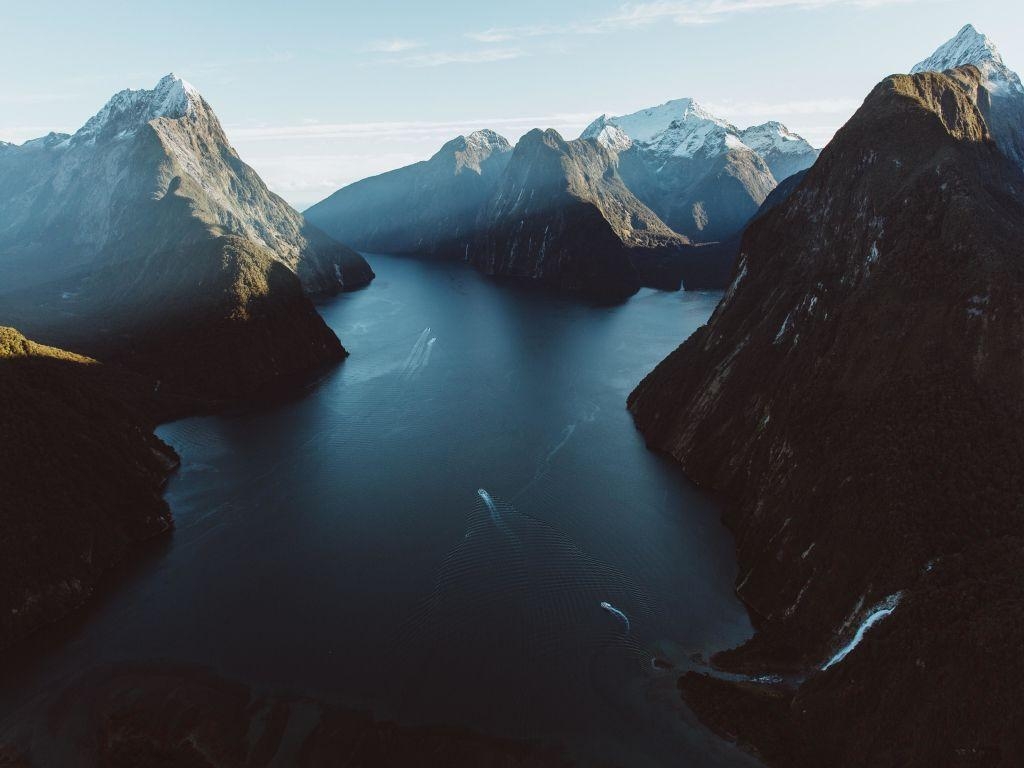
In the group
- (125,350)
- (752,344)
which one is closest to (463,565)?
(752,344)

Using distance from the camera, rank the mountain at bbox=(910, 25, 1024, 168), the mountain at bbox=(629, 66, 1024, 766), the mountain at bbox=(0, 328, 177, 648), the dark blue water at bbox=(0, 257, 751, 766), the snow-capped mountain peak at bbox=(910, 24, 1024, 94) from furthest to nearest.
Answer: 1. the snow-capped mountain peak at bbox=(910, 24, 1024, 94)
2. the mountain at bbox=(910, 25, 1024, 168)
3. the mountain at bbox=(0, 328, 177, 648)
4. the dark blue water at bbox=(0, 257, 751, 766)
5. the mountain at bbox=(629, 66, 1024, 766)

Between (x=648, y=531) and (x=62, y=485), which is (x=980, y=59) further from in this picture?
(x=62, y=485)

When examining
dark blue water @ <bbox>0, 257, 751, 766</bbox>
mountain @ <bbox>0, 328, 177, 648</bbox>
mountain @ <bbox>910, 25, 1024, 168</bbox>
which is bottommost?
dark blue water @ <bbox>0, 257, 751, 766</bbox>

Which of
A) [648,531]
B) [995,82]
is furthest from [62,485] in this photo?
[995,82]

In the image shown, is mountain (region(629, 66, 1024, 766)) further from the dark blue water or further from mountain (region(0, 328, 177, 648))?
mountain (region(0, 328, 177, 648))

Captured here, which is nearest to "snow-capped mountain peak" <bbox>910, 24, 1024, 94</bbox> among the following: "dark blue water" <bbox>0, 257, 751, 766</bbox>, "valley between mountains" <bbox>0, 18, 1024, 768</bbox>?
"valley between mountains" <bbox>0, 18, 1024, 768</bbox>

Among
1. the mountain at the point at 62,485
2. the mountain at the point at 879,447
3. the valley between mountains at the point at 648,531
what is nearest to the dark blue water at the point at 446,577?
the valley between mountains at the point at 648,531

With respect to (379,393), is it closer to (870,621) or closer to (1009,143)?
(870,621)

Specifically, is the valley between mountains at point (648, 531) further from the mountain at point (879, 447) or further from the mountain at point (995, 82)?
the mountain at point (995, 82)
